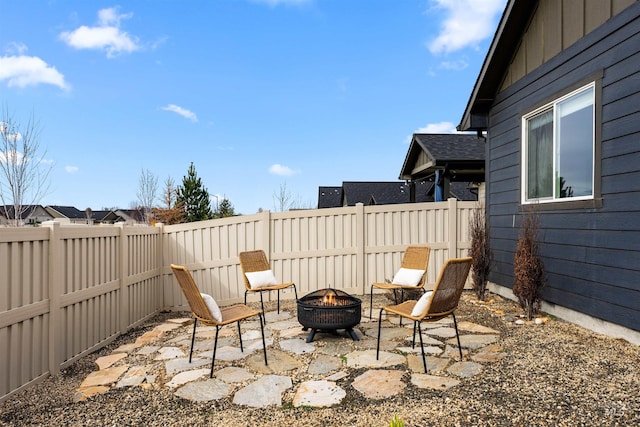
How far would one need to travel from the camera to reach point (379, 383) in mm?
2816

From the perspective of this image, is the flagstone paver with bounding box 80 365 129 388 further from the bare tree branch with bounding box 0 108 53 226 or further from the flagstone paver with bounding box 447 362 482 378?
the bare tree branch with bounding box 0 108 53 226

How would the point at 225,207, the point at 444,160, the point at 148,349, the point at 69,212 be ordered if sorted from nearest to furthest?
the point at 148,349, the point at 444,160, the point at 225,207, the point at 69,212

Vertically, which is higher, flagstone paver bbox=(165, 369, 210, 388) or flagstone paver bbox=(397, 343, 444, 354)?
flagstone paver bbox=(397, 343, 444, 354)

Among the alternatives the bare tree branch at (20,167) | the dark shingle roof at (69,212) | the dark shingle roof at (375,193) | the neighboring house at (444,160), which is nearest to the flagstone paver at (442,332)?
the neighboring house at (444,160)

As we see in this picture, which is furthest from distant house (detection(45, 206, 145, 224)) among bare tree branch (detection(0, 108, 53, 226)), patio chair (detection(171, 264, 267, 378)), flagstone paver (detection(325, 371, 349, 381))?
flagstone paver (detection(325, 371, 349, 381))

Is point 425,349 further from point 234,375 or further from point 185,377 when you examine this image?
point 185,377

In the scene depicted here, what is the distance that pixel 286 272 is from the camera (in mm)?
6309

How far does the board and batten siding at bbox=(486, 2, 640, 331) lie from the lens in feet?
11.5

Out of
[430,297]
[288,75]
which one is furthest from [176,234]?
[288,75]

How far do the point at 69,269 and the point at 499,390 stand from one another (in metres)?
3.57

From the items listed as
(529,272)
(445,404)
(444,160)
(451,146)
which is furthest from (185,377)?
(451,146)

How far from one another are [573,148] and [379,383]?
344 centimetres

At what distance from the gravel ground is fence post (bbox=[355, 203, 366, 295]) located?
3.31 m

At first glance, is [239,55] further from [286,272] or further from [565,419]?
[565,419]
